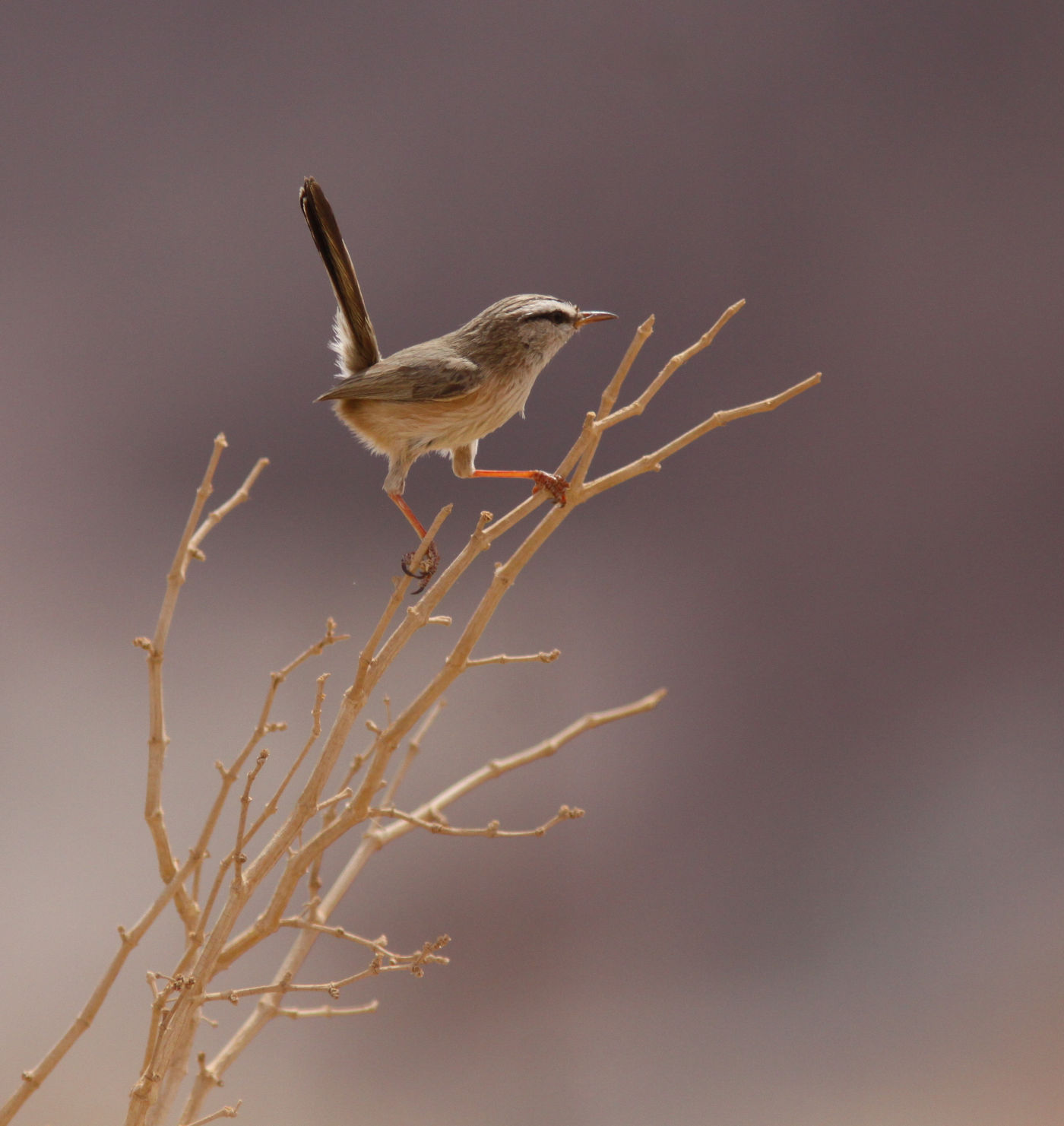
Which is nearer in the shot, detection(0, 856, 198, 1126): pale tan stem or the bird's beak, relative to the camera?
detection(0, 856, 198, 1126): pale tan stem

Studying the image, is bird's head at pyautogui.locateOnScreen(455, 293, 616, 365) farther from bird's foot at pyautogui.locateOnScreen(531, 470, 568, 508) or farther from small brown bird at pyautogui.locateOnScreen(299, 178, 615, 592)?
bird's foot at pyautogui.locateOnScreen(531, 470, 568, 508)

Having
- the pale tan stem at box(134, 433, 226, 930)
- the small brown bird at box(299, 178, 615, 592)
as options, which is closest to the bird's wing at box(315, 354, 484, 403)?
the small brown bird at box(299, 178, 615, 592)

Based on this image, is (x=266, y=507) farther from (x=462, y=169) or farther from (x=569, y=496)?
(x=569, y=496)

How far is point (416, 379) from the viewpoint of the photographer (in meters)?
0.82

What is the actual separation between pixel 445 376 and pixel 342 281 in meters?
0.13

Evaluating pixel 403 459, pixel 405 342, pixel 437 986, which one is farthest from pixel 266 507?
pixel 403 459

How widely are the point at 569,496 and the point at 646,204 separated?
1.50 metres

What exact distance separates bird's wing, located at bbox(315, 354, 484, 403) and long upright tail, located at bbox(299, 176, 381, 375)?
0.18 feet

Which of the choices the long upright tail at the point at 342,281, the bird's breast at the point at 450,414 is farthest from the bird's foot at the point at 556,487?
the long upright tail at the point at 342,281

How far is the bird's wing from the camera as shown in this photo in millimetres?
811

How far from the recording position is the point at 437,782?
1843 mm

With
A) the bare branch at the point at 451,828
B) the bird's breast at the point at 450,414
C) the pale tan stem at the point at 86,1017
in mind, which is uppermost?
the bird's breast at the point at 450,414

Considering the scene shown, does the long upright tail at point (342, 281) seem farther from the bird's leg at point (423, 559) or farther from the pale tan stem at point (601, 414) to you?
the pale tan stem at point (601, 414)

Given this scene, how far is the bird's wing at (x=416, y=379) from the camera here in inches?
31.9
